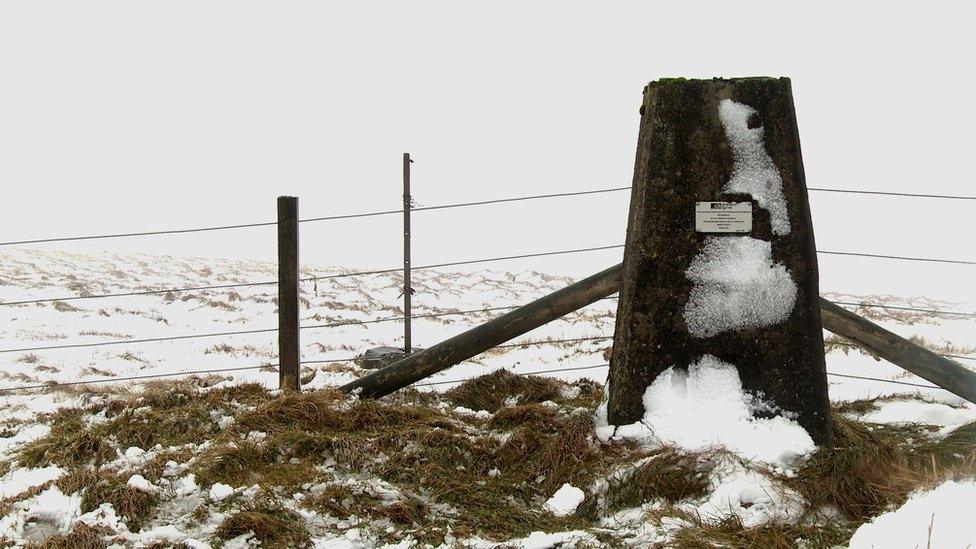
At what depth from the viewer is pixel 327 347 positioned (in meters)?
8.65

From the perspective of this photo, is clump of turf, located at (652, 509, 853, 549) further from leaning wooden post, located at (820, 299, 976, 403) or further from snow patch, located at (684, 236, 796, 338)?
leaning wooden post, located at (820, 299, 976, 403)

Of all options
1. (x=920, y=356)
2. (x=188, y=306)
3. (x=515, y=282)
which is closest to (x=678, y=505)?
(x=920, y=356)

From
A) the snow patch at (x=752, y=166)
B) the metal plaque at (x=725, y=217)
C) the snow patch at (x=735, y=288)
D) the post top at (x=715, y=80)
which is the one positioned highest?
the post top at (x=715, y=80)

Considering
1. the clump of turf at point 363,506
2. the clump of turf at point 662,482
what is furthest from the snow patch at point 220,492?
the clump of turf at point 662,482

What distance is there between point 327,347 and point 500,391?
4268 millimetres

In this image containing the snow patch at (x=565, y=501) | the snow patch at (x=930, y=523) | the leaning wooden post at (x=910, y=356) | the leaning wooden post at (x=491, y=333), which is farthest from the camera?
the leaning wooden post at (x=491, y=333)

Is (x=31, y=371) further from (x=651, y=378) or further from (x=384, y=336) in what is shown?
(x=651, y=378)

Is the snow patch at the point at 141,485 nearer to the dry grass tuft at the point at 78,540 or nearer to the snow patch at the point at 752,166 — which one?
the dry grass tuft at the point at 78,540

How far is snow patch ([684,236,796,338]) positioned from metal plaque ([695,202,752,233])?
0.06 m

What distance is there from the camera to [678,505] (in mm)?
3078

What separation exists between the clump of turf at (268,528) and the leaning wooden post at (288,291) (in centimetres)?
199

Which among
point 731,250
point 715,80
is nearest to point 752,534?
point 731,250

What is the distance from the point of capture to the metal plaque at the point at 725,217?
372 centimetres

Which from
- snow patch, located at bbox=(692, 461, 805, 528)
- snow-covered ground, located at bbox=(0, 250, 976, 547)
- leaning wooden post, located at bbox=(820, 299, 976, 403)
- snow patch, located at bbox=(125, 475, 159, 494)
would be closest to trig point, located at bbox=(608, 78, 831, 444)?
snow-covered ground, located at bbox=(0, 250, 976, 547)
